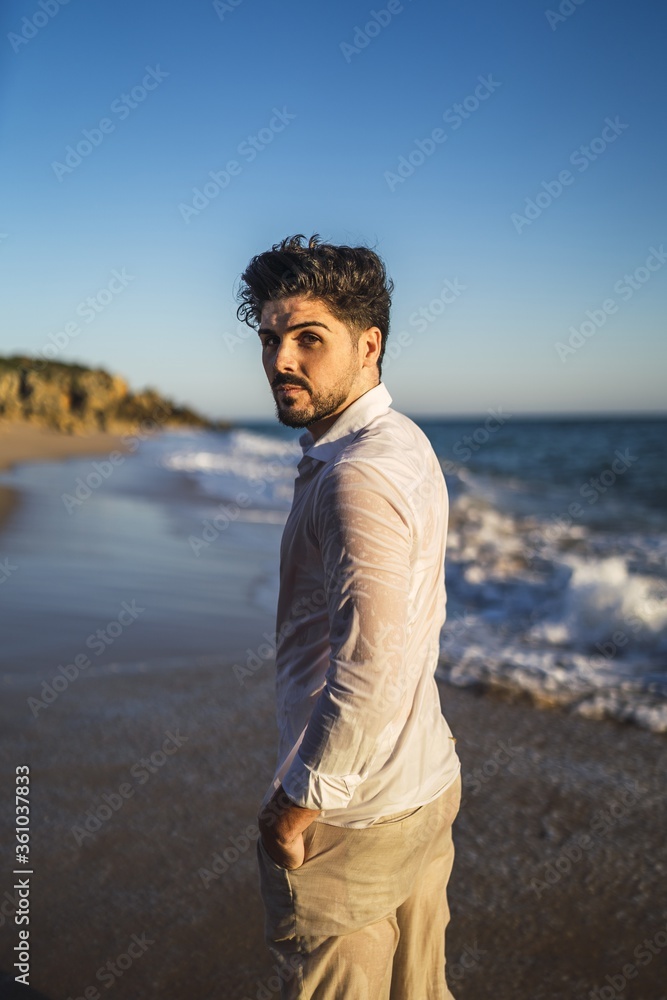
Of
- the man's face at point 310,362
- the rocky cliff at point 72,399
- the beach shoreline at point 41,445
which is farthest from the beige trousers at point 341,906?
the rocky cliff at point 72,399

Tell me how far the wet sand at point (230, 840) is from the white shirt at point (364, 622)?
1247 millimetres

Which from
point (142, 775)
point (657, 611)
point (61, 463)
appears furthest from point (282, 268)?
point (61, 463)

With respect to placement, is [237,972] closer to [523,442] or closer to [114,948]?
[114,948]

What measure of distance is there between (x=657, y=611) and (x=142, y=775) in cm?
483

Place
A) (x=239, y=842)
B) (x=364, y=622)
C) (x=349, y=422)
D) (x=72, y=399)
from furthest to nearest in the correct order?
(x=72, y=399) < (x=239, y=842) < (x=349, y=422) < (x=364, y=622)

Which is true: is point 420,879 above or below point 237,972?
above

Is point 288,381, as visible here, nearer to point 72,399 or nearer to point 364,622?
point 364,622

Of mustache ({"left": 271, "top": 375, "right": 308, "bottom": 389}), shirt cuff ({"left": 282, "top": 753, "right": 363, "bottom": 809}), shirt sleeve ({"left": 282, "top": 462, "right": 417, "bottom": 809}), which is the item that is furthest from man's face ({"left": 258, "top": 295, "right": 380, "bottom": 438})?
shirt cuff ({"left": 282, "top": 753, "right": 363, "bottom": 809})

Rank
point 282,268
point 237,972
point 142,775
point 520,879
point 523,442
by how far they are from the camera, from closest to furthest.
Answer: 1. point 282,268
2. point 237,972
3. point 520,879
4. point 142,775
5. point 523,442

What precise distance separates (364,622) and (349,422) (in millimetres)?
501

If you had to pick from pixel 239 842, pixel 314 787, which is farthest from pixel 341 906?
pixel 239 842

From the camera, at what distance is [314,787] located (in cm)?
137

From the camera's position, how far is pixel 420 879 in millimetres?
1736

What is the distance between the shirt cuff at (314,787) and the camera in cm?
137
